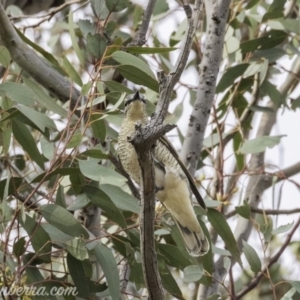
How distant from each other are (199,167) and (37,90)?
1130mm

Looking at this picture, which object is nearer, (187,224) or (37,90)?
(37,90)

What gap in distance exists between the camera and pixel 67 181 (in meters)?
3.43

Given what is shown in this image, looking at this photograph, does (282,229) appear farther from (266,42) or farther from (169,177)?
(266,42)

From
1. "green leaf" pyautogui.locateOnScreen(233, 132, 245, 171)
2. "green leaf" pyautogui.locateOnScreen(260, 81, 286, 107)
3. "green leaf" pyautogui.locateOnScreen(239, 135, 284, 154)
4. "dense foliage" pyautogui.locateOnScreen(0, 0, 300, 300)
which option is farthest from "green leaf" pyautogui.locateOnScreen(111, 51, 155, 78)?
"green leaf" pyautogui.locateOnScreen(260, 81, 286, 107)

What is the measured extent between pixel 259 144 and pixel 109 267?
44.9 inches

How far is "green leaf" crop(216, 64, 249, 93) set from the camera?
162 inches

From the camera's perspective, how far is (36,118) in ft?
10.1

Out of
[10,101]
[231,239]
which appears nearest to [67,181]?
[10,101]

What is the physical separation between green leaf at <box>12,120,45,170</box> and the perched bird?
1.26 feet

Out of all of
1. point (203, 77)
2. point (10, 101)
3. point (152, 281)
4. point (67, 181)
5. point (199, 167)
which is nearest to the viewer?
point (152, 281)

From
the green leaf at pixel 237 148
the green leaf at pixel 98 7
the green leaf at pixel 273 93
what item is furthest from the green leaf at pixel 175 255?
the green leaf at pixel 273 93

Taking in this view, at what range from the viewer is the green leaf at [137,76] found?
10.5 ft

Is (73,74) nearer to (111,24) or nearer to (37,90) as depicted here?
(37,90)

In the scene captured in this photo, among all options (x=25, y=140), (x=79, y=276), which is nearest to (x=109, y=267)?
(x=79, y=276)
